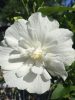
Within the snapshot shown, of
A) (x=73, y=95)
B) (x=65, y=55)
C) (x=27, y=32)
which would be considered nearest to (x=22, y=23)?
(x=27, y=32)

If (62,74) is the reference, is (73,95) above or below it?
below

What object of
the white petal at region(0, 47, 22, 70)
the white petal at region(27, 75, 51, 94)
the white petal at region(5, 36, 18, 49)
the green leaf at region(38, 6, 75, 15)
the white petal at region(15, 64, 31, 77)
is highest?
the green leaf at region(38, 6, 75, 15)

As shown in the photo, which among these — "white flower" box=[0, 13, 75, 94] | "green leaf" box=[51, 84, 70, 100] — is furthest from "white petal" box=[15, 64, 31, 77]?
"green leaf" box=[51, 84, 70, 100]

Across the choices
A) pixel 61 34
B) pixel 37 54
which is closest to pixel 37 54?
pixel 37 54

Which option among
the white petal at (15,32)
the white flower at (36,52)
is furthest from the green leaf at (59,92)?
the white petal at (15,32)

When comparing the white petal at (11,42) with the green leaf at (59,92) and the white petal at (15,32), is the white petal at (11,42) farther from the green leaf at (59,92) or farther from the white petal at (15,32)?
the green leaf at (59,92)

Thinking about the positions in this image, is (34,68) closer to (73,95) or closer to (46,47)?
(46,47)

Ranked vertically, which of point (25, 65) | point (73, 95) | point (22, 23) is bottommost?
point (73, 95)

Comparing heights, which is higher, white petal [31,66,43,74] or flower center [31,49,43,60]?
flower center [31,49,43,60]

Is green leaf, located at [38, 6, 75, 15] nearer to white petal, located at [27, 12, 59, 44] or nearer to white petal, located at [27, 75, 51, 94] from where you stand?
white petal, located at [27, 12, 59, 44]
